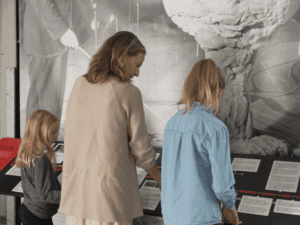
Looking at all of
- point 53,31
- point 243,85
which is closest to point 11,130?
point 53,31

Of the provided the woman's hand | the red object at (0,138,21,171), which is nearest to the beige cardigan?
the woman's hand

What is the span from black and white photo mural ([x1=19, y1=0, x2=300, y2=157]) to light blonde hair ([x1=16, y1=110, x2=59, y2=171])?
1.18m

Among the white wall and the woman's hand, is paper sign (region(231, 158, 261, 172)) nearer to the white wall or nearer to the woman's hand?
the woman's hand

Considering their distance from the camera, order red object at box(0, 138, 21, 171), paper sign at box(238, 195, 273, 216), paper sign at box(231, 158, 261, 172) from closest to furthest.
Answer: paper sign at box(238, 195, 273, 216), paper sign at box(231, 158, 261, 172), red object at box(0, 138, 21, 171)

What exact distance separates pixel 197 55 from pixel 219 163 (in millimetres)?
1616

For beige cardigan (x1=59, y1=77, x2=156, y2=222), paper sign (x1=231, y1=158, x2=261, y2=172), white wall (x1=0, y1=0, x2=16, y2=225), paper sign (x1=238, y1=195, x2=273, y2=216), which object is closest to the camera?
beige cardigan (x1=59, y1=77, x2=156, y2=222)

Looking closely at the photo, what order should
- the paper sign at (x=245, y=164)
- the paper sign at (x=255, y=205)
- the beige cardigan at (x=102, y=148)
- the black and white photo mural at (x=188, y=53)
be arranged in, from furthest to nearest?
the black and white photo mural at (x=188, y=53) → the paper sign at (x=245, y=164) → the paper sign at (x=255, y=205) → the beige cardigan at (x=102, y=148)

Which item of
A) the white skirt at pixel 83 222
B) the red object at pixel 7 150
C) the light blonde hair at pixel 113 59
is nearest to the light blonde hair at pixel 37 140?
the white skirt at pixel 83 222

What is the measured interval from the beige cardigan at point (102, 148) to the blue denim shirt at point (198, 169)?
20 centimetres

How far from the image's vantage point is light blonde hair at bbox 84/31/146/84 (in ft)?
5.22

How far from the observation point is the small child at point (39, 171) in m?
2.14

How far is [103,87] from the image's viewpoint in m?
1.55

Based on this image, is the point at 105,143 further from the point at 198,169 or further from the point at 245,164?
the point at 245,164

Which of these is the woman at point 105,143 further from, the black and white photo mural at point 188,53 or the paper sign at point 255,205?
the black and white photo mural at point 188,53
